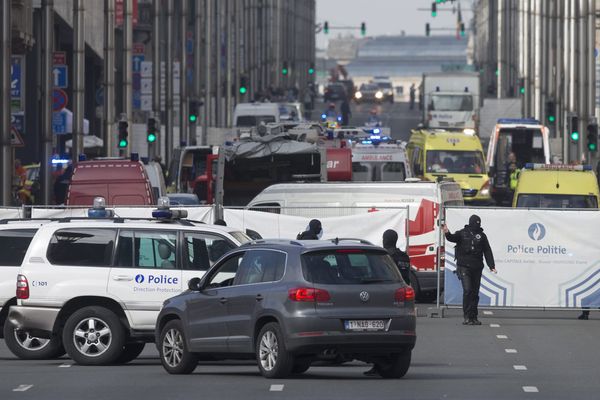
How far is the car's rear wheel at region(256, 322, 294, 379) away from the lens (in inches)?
670

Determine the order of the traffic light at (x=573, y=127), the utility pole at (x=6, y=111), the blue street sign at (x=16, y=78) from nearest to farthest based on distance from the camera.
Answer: the utility pole at (x=6, y=111) → the blue street sign at (x=16, y=78) → the traffic light at (x=573, y=127)

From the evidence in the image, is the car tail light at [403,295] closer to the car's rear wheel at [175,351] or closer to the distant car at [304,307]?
the distant car at [304,307]

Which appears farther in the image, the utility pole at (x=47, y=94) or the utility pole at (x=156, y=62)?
the utility pole at (x=156, y=62)

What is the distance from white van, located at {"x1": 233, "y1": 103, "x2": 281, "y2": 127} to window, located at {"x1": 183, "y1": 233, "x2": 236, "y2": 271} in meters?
52.9

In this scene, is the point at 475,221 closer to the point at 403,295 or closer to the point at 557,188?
the point at 403,295

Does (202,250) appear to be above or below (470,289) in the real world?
above

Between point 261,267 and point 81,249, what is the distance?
116 inches

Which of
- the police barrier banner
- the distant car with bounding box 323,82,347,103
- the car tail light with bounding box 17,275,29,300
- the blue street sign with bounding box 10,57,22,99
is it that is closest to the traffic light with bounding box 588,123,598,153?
the blue street sign with bounding box 10,57,22,99

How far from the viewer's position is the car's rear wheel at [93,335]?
1944 cm

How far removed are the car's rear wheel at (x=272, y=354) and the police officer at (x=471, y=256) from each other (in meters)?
8.48

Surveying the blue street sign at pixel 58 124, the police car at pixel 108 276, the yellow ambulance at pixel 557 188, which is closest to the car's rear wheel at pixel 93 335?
the police car at pixel 108 276

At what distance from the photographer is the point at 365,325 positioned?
17.0m

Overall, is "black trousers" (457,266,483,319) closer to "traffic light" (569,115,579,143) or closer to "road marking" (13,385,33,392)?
"road marking" (13,385,33,392)

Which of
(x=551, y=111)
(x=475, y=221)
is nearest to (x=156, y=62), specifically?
(x=551, y=111)
